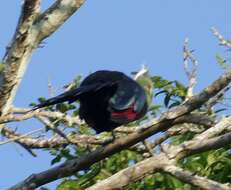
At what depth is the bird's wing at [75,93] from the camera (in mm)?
3966

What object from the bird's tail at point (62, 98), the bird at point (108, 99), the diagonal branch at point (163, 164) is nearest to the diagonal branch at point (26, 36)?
the bird's tail at point (62, 98)

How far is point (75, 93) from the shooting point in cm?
417

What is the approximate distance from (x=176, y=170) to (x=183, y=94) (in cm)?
100

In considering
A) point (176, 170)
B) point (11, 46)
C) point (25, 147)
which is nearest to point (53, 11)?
point (11, 46)

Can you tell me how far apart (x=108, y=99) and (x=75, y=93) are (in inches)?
10.1

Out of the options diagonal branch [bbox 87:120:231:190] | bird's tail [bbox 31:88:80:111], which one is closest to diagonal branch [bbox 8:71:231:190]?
diagonal branch [bbox 87:120:231:190]

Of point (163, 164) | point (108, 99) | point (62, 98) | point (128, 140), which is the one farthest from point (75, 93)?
point (163, 164)

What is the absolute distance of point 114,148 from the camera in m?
3.91

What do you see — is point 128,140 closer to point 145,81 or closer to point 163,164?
point 163,164

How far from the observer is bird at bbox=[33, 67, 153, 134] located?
13.6 ft

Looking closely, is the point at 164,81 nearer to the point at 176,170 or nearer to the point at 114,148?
the point at 114,148

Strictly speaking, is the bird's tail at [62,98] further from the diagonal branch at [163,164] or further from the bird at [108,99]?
the diagonal branch at [163,164]

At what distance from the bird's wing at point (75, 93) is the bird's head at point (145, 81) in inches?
14.7

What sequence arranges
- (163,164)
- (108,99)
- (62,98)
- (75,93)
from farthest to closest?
(108,99)
(75,93)
(62,98)
(163,164)
